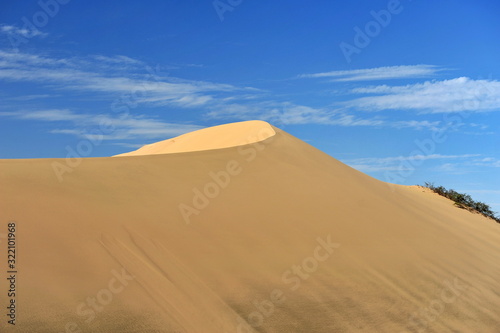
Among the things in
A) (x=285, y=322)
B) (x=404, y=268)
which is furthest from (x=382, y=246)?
(x=285, y=322)

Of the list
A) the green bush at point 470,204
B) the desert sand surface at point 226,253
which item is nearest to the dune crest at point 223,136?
the desert sand surface at point 226,253

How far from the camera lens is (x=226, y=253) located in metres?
9.16

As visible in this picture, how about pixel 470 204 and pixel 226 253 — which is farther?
pixel 470 204

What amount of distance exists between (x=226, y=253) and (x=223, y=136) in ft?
28.2

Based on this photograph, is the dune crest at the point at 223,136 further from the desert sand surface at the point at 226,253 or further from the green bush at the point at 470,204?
the green bush at the point at 470,204

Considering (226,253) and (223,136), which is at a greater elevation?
(223,136)

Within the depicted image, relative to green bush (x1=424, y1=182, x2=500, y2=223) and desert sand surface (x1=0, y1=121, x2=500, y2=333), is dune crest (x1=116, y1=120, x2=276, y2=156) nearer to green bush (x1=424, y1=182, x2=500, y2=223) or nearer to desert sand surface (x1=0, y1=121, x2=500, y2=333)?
desert sand surface (x1=0, y1=121, x2=500, y2=333)

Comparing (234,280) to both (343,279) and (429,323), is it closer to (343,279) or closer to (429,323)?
(343,279)

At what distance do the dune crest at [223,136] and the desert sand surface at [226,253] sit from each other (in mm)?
1598

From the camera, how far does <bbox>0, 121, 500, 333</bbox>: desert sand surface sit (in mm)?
7258

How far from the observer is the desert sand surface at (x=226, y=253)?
7258mm

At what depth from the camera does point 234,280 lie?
854 centimetres

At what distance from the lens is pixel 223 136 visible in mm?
17391

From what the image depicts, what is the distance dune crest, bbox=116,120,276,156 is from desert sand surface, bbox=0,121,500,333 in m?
1.60
